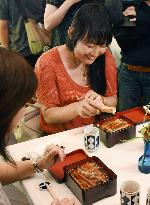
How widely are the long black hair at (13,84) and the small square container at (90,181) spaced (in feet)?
1.31

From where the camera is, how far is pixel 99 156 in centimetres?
167

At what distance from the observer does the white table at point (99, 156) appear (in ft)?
4.66

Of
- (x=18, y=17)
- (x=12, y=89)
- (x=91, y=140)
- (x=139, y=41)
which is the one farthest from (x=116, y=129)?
(x=18, y=17)

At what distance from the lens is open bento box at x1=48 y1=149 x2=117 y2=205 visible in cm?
135

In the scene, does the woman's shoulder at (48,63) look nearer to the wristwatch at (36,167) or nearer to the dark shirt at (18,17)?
the wristwatch at (36,167)

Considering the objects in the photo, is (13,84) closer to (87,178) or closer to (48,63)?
(87,178)

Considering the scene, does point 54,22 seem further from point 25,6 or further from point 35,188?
point 35,188

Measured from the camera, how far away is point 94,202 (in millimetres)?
1364

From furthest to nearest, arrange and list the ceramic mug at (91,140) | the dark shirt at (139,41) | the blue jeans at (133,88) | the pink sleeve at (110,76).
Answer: the blue jeans at (133,88) → the dark shirt at (139,41) → the pink sleeve at (110,76) → the ceramic mug at (91,140)

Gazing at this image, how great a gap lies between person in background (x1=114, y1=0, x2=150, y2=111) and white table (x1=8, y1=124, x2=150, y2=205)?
78 centimetres

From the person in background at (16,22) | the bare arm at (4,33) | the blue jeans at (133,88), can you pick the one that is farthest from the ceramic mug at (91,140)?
the bare arm at (4,33)

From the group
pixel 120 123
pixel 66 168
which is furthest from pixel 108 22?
pixel 66 168

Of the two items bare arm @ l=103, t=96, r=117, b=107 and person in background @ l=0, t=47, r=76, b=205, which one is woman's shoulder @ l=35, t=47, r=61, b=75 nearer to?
bare arm @ l=103, t=96, r=117, b=107

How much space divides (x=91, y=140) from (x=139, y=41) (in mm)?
1019
